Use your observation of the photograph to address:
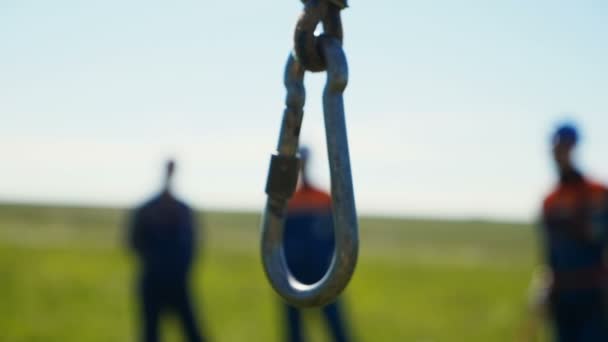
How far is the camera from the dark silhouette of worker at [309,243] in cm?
512

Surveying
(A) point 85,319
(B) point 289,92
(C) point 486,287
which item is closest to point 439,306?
(C) point 486,287

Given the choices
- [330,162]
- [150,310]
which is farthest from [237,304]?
[330,162]

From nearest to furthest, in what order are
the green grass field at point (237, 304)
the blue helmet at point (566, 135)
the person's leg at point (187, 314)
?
1. the blue helmet at point (566, 135)
2. the person's leg at point (187, 314)
3. the green grass field at point (237, 304)

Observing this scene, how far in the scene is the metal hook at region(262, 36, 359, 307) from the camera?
0.98m

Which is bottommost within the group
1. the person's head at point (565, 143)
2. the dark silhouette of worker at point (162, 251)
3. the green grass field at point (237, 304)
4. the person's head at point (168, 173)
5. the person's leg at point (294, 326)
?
the green grass field at point (237, 304)

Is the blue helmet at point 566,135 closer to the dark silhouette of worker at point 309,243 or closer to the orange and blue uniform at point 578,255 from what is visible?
the orange and blue uniform at point 578,255

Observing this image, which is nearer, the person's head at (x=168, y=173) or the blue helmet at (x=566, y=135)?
the blue helmet at (x=566, y=135)

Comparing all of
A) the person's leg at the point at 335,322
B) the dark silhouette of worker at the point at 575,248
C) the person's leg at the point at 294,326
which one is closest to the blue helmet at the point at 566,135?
the dark silhouette of worker at the point at 575,248

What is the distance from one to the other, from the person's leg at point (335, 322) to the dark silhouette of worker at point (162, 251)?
3.28ft

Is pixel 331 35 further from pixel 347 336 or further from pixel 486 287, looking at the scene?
pixel 486 287

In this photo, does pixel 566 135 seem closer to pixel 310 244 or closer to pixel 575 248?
pixel 575 248

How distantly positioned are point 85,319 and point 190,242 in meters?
4.91

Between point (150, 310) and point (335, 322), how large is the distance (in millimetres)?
1260

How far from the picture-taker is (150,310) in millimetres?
5312
